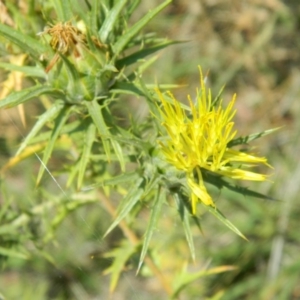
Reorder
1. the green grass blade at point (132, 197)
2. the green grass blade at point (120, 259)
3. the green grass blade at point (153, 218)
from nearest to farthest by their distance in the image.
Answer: the green grass blade at point (153, 218), the green grass blade at point (132, 197), the green grass blade at point (120, 259)

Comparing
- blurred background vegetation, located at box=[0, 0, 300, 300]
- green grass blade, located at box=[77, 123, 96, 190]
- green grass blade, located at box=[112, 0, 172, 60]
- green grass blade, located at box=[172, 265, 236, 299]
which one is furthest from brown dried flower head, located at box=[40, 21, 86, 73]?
blurred background vegetation, located at box=[0, 0, 300, 300]

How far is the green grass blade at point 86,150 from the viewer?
5.97ft

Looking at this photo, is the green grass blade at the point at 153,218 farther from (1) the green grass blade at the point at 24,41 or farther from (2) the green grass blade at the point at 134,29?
(1) the green grass blade at the point at 24,41

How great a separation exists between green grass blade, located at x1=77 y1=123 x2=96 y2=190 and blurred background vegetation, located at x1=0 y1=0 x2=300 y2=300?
1762mm

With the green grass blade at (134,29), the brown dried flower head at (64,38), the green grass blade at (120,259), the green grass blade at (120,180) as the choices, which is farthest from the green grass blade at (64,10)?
the green grass blade at (120,259)

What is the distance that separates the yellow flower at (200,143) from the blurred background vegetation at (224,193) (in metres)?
2.02

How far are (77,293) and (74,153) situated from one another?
2109 millimetres

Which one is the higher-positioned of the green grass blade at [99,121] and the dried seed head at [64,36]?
the dried seed head at [64,36]

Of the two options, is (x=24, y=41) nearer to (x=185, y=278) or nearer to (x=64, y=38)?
(x=64, y=38)

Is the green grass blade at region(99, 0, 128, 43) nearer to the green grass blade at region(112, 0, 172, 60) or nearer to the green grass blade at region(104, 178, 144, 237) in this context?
the green grass blade at region(112, 0, 172, 60)

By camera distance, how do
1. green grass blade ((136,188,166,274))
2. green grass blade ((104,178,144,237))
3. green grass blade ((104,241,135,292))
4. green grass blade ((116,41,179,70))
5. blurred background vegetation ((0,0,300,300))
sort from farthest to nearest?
blurred background vegetation ((0,0,300,300))
green grass blade ((104,241,135,292))
green grass blade ((116,41,179,70))
green grass blade ((104,178,144,237))
green grass blade ((136,188,166,274))

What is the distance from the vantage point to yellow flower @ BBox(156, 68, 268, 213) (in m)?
1.66

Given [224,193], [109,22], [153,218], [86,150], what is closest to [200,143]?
[153,218]

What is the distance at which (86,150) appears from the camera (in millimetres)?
1836
